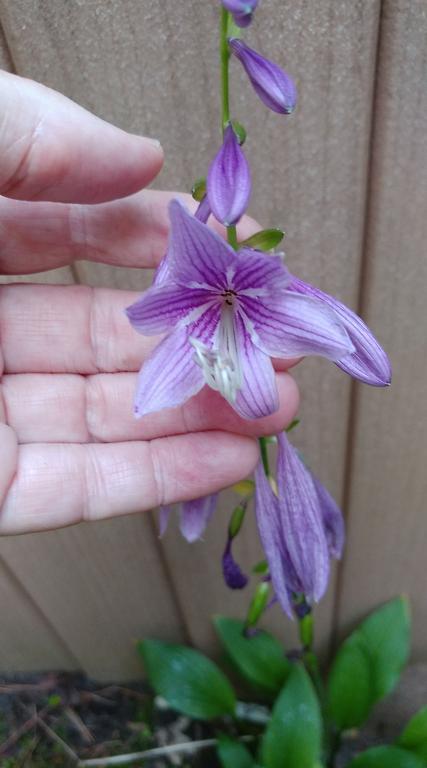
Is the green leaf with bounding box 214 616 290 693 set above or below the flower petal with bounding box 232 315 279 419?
below

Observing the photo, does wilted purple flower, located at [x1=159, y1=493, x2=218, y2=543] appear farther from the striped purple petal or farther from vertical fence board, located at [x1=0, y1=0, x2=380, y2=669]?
vertical fence board, located at [x1=0, y1=0, x2=380, y2=669]

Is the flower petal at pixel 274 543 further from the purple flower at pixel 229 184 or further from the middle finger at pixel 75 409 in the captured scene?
the purple flower at pixel 229 184

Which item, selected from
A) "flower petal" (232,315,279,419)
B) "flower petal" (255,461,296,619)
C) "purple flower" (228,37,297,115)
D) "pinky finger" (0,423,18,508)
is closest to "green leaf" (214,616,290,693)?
"flower petal" (255,461,296,619)

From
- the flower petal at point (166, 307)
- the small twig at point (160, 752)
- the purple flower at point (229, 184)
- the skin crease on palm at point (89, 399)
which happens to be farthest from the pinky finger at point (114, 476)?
the small twig at point (160, 752)

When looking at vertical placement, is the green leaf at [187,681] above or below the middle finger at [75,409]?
below

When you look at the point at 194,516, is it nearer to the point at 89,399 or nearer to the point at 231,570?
the point at 231,570

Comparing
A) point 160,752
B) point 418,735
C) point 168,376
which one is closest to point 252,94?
point 168,376

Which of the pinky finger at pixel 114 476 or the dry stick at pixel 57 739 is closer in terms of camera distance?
the pinky finger at pixel 114 476
